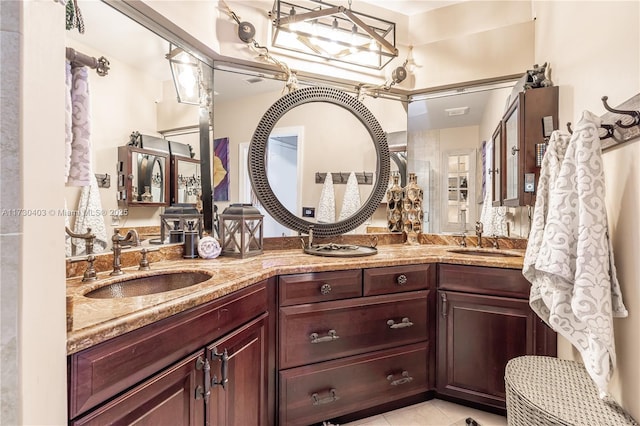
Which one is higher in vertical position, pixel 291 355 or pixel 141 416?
pixel 141 416

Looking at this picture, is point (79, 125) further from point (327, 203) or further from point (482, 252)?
point (482, 252)

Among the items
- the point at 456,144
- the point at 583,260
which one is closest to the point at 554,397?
the point at 583,260

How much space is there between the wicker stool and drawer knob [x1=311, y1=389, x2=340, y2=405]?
784 mm

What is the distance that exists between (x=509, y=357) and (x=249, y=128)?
2.02 metres

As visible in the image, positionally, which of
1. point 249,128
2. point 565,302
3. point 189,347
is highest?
point 249,128

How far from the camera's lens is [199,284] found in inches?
46.8

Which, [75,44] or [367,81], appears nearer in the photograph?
[75,44]

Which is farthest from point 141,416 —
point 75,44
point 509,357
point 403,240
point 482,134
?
point 482,134

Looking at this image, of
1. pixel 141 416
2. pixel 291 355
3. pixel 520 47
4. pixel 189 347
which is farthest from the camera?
pixel 520 47

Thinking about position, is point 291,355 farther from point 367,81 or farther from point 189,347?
point 367,81

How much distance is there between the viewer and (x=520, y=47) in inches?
87.8

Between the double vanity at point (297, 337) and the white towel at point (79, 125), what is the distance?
42 centimetres

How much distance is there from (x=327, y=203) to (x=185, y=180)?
0.95 m

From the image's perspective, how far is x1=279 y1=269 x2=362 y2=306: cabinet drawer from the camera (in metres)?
1.57
